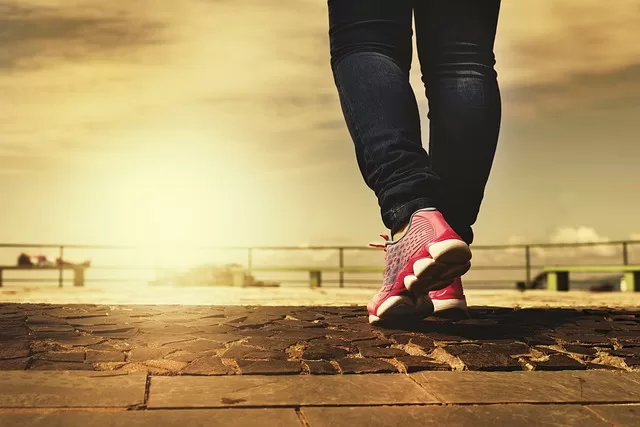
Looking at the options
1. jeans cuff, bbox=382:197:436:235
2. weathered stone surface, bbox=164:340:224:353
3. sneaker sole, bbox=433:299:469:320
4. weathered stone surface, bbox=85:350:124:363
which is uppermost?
jeans cuff, bbox=382:197:436:235

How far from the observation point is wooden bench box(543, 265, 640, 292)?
9.60m

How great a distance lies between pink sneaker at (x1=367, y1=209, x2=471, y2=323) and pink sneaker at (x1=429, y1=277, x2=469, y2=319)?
0.17 meters

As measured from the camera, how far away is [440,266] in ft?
6.64

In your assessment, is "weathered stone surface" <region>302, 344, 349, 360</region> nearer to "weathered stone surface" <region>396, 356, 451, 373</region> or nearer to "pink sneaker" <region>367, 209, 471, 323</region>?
"weathered stone surface" <region>396, 356, 451, 373</region>

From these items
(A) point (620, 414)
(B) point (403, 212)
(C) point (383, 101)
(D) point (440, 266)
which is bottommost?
(A) point (620, 414)

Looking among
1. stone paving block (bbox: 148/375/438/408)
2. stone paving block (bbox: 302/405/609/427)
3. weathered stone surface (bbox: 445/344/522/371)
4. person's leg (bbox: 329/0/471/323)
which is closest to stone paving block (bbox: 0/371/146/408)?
stone paving block (bbox: 148/375/438/408)

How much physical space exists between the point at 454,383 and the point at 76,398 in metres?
0.73

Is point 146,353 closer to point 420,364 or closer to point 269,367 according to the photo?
point 269,367

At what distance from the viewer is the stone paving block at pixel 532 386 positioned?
1410 mm

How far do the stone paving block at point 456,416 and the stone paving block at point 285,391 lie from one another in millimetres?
58

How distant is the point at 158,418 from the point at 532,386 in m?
0.76

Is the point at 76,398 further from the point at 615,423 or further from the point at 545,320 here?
the point at 545,320

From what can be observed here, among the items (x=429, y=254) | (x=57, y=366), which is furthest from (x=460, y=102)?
(x=57, y=366)

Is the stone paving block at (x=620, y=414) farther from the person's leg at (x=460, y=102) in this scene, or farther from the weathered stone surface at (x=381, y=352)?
the person's leg at (x=460, y=102)
